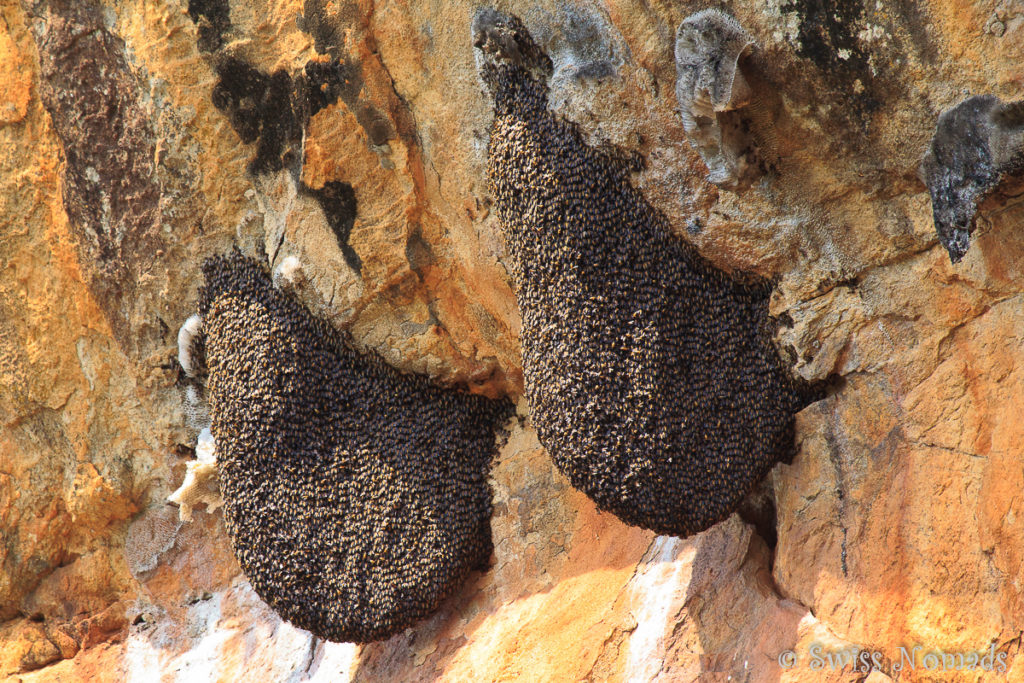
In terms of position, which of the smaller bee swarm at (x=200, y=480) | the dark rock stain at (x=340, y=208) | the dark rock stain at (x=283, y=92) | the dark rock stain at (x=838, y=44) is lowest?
the dark rock stain at (x=838, y=44)

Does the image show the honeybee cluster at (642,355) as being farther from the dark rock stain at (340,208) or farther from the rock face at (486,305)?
the dark rock stain at (340,208)

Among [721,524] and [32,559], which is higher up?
[32,559]

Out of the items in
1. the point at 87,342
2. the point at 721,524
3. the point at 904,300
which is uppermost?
the point at 87,342

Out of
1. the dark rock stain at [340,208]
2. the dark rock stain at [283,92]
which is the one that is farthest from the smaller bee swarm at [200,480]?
the dark rock stain at [283,92]

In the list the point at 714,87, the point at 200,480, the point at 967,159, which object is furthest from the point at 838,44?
the point at 200,480

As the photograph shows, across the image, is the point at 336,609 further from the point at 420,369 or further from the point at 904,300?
the point at 904,300

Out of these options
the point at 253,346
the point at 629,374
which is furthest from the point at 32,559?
the point at 629,374

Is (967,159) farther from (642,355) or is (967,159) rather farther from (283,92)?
(283,92)
